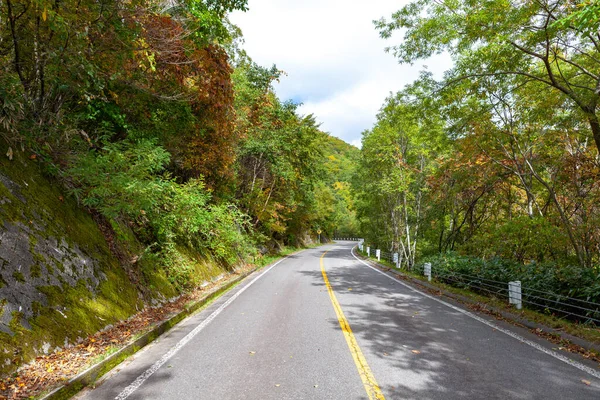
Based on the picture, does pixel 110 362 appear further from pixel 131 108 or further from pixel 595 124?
pixel 595 124

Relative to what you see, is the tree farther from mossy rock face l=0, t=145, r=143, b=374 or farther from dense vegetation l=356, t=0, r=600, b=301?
mossy rock face l=0, t=145, r=143, b=374

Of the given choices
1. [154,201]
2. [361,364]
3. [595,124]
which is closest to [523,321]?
[361,364]

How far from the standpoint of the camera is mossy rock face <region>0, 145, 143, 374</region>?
3.65 meters

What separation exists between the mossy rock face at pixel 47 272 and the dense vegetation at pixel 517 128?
25.0ft

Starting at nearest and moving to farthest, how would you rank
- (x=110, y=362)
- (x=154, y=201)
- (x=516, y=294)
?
(x=110, y=362) < (x=154, y=201) < (x=516, y=294)

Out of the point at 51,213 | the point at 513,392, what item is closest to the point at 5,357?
the point at 51,213

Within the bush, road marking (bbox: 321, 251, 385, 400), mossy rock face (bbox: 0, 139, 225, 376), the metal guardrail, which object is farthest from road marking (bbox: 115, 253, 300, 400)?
the bush

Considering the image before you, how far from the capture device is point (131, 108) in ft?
25.3

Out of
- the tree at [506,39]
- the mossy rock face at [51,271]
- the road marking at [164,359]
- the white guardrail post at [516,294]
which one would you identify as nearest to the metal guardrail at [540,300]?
the white guardrail post at [516,294]

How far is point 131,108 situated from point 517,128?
12.1 metres

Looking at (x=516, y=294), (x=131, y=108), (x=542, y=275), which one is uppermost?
(x=131, y=108)

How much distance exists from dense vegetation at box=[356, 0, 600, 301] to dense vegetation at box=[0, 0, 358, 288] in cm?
564

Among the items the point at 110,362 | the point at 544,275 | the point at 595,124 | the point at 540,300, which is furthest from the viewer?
the point at 544,275

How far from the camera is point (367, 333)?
17.7ft
